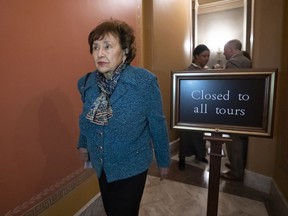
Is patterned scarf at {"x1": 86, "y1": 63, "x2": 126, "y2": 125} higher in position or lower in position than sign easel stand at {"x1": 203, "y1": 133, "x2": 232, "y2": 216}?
higher

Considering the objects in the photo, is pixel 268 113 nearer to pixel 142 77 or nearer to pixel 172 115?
pixel 172 115

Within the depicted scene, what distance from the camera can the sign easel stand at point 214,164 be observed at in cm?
125

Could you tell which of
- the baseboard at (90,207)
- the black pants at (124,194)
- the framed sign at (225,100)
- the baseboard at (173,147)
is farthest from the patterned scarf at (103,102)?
the baseboard at (173,147)

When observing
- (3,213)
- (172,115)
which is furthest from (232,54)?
(3,213)

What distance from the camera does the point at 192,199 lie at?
2.17 metres

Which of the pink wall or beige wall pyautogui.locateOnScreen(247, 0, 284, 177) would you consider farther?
beige wall pyautogui.locateOnScreen(247, 0, 284, 177)

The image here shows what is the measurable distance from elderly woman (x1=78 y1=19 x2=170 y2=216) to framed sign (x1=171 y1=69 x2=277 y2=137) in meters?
0.28

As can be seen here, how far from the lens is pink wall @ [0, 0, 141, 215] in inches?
47.9

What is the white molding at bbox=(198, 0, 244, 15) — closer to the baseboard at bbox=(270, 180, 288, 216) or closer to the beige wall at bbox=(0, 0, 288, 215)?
the beige wall at bbox=(0, 0, 288, 215)

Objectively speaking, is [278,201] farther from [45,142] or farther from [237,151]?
[45,142]

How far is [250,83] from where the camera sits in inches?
47.8

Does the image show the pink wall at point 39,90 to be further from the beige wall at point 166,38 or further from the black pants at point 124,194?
the beige wall at point 166,38

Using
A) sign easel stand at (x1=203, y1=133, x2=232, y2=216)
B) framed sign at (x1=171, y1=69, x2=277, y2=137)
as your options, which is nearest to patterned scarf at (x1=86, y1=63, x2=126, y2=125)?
framed sign at (x1=171, y1=69, x2=277, y2=137)

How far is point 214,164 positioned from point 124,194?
0.53m
